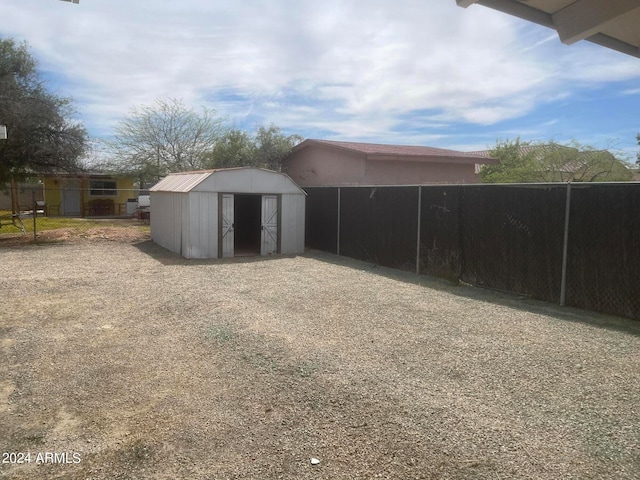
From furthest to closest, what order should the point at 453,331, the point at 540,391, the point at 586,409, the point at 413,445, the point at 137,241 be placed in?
the point at 137,241 < the point at 453,331 < the point at 540,391 < the point at 586,409 < the point at 413,445

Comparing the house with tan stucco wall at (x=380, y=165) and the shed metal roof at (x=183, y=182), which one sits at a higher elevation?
the house with tan stucco wall at (x=380, y=165)

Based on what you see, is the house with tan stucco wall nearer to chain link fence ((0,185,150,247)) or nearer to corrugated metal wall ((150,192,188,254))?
corrugated metal wall ((150,192,188,254))

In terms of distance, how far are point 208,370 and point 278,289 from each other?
4227mm

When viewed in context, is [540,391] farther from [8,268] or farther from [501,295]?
[8,268]

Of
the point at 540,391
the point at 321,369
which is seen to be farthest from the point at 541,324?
the point at 321,369

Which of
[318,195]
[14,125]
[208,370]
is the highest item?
[14,125]

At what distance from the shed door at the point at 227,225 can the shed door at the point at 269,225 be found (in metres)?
1.06

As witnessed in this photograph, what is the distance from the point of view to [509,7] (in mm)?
2902

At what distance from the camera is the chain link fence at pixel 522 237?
272 inches

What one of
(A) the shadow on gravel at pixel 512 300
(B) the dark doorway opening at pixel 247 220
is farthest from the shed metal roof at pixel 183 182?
(A) the shadow on gravel at pixel 512 300

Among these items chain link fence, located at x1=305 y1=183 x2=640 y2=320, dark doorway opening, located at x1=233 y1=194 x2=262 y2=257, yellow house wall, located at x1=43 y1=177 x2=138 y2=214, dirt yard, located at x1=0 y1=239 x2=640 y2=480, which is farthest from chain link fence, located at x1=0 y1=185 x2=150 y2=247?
dirt yard, located at x1=0 y1=239 x2=640 y2=480

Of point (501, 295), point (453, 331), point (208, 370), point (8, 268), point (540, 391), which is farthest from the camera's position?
point (8, 268)

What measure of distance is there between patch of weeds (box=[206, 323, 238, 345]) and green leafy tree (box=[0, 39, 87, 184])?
12.8 meters

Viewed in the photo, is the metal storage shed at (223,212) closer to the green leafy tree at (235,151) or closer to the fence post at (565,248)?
the green leafy tree at (235,151)
